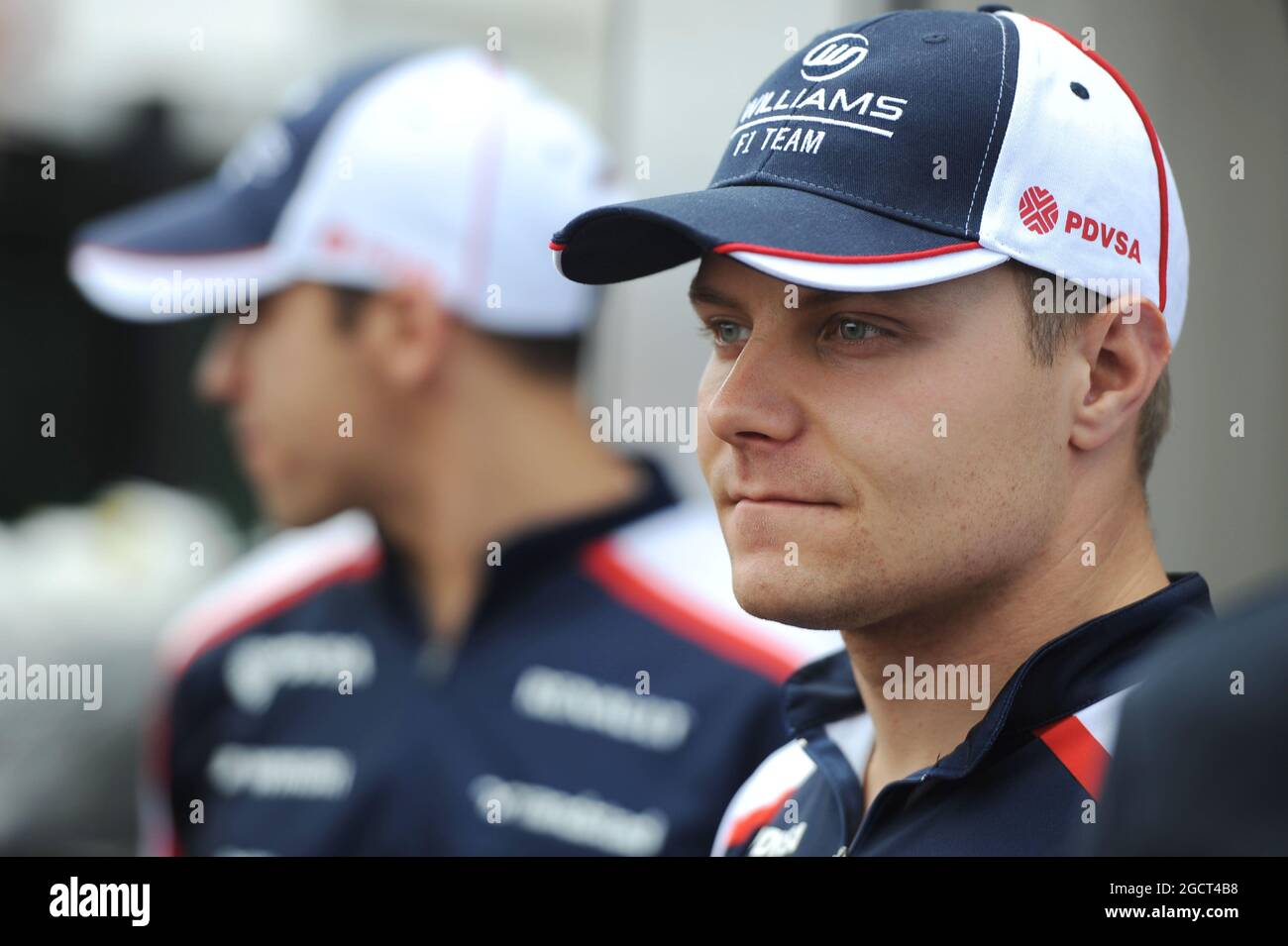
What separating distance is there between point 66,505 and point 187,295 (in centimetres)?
180

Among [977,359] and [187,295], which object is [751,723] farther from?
[187,295]

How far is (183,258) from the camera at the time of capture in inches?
110

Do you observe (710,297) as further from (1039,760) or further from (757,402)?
(1039,760)

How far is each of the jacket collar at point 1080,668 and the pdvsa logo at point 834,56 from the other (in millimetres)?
467

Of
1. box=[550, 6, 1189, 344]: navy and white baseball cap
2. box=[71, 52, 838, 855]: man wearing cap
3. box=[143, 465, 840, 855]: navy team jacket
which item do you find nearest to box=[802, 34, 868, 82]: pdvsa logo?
box=[550, 6, 1189, 344]: navy and white baseball cap

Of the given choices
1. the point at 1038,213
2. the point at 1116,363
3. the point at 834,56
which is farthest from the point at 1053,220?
the point at 834,56

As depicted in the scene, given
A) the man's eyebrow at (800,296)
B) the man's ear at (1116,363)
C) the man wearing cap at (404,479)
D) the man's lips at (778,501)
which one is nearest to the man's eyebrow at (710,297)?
the man's eyebrow at (800,296)

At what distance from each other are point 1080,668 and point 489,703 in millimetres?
1432

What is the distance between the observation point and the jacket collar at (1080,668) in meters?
1.17

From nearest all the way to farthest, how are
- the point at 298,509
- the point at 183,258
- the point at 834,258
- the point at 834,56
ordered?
1. the point at 834,258
2. the point at 834,56
3. the point at 298,509
4. the point at 183,258

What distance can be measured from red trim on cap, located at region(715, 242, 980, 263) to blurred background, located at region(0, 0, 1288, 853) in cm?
15
